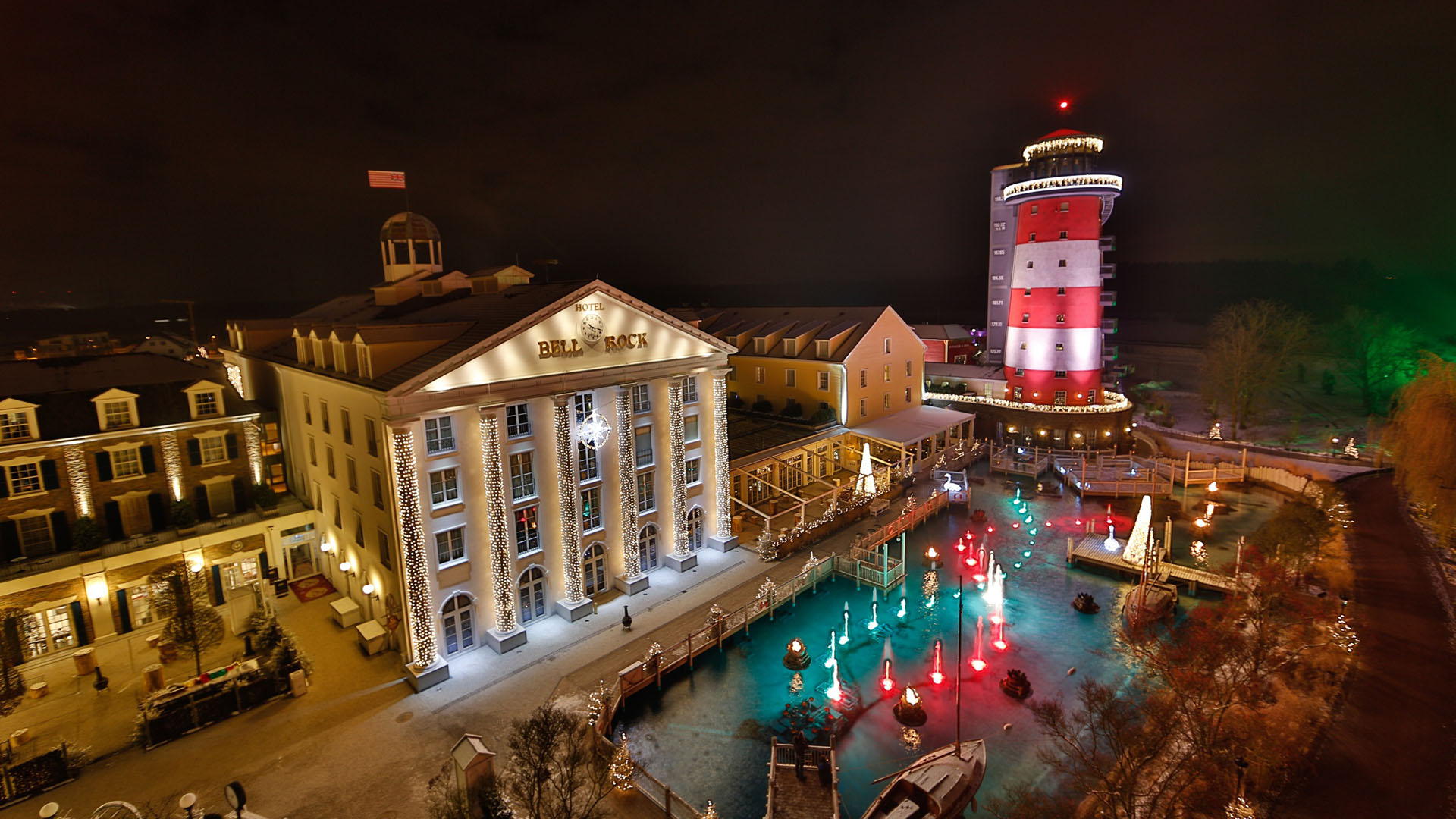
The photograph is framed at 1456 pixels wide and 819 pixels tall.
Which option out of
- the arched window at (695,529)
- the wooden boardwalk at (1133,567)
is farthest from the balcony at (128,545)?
the wooden boardwalk at (1133,567)

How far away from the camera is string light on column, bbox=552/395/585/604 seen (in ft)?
82.0

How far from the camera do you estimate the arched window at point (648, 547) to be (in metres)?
29.3

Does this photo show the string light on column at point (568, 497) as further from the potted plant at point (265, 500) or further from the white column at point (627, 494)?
the potted plant at point (265, 500)

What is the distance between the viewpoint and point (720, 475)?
104 feet

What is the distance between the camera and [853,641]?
2538 centimetres

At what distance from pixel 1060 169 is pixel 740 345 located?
88.9 feet

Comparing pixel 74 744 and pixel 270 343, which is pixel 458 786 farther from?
pixel 270 343

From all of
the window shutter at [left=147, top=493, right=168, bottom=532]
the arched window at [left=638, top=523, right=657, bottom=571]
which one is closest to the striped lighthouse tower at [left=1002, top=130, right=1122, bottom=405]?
the arched window at [left=638, top=523, right=657, bottom=571]

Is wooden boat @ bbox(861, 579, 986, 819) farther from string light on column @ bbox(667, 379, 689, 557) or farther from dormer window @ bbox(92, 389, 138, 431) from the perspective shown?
dormer window @ bbox(92, 389, 138, 431)

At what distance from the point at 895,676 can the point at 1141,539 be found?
1517 centimetres

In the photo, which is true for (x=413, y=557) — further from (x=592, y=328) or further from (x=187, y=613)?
(x=592, y=328)

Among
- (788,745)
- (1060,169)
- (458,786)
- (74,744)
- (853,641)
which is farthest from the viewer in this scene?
(1060,169)

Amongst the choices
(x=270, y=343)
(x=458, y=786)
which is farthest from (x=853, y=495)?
(x=270, y=343)

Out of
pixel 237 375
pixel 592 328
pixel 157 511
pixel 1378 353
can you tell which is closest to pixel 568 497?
pixel 592 328
